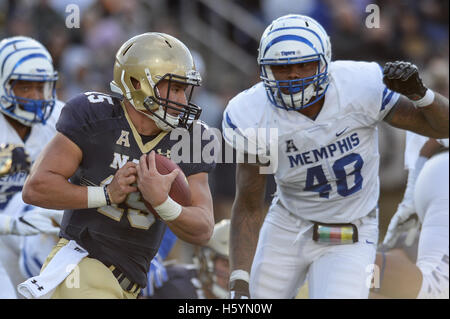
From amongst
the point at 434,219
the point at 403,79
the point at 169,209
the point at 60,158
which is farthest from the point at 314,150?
the point at 434,219

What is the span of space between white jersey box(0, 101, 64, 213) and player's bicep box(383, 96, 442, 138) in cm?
223

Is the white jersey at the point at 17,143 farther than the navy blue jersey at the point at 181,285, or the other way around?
the navy blue jersey at the point at 181,285

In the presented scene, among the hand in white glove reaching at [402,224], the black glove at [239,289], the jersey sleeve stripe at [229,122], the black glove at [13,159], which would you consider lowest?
the black glove at [239,289]

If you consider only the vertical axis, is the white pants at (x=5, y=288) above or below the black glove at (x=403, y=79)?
below

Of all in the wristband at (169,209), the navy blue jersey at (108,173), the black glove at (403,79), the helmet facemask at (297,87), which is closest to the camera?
the wristband at (169,209)

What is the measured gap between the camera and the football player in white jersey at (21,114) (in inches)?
194

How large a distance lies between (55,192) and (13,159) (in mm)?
1641

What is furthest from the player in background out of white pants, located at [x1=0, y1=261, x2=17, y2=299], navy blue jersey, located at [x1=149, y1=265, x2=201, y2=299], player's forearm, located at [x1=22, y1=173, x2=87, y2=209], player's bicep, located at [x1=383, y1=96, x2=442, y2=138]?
player's forearm, located at [x1=22, y1=173, x2=87, y2=209]

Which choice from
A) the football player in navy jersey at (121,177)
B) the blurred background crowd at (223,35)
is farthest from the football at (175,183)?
the blurred background crowd at (223,35)

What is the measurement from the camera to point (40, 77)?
16.6 feet

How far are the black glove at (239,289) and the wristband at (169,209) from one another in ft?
2.64

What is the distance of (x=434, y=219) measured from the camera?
5.15m

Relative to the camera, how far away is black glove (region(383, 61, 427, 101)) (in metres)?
3.82

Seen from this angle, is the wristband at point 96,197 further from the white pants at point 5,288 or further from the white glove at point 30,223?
the white pants at point 5,288
